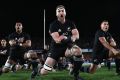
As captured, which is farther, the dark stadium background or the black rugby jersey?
the dark stadium background

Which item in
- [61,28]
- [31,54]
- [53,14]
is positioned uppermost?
[53,14]

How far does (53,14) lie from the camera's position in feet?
132

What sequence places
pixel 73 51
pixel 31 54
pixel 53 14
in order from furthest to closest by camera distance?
pixel 53 14, pixel 31 54, pixel 73 51

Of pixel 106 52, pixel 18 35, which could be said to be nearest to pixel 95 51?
pixel 106 52

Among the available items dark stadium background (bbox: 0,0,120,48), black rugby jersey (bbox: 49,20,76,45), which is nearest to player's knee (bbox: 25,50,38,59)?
black rugby jersey (bbox: 49,20,76,45)

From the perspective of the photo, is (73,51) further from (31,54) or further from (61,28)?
(31,54)

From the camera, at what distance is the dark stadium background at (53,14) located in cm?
4038

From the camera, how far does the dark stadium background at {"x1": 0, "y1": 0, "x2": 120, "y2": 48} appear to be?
4038 centimetres

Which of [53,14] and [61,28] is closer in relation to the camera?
[61,28]

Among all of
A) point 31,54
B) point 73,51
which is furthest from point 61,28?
point 31,54

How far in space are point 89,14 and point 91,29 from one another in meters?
2.30

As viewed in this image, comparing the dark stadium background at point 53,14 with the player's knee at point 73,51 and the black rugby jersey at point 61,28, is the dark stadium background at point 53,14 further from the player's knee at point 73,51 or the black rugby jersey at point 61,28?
the black rugby jersey at point 61,28

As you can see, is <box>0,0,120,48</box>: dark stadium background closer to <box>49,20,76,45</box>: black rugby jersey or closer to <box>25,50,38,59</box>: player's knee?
<box>25,50,38,59</box>: player's knee

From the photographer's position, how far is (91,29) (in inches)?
1649
